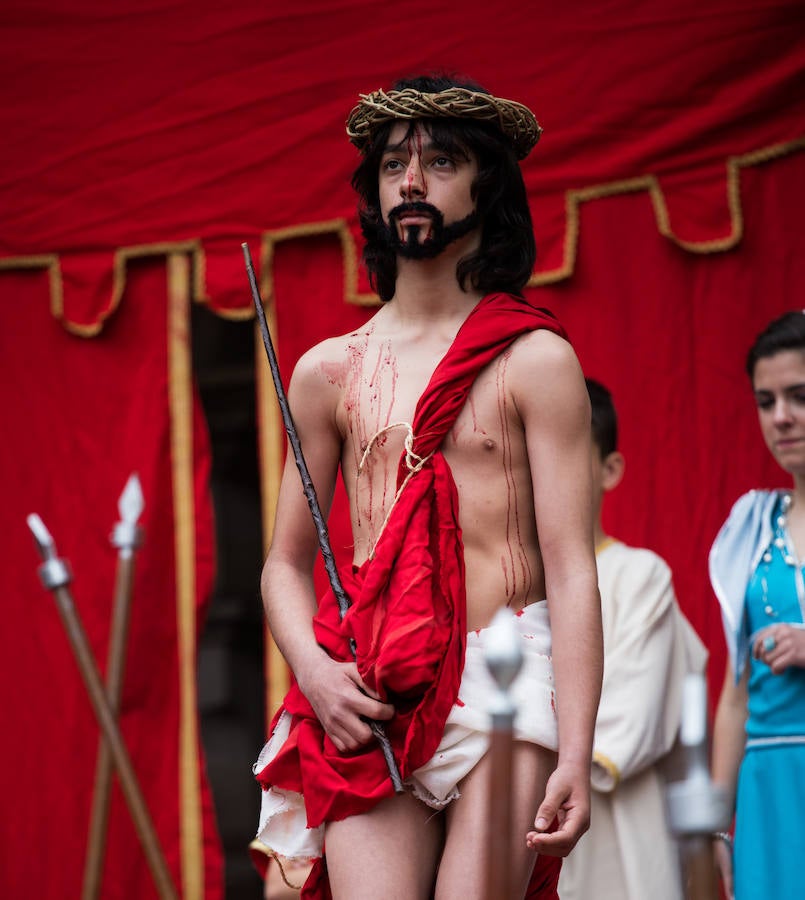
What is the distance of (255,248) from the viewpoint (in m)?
4.30

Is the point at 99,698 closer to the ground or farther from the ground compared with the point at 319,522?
closer to the ground

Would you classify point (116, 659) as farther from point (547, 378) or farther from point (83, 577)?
point (547, 378)

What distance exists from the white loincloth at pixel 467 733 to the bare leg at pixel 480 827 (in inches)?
0.8

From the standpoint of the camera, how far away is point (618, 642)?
341cm

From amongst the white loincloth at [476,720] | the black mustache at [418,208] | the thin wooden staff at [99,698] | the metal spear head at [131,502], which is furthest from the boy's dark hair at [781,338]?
the thin wooden staff at [99,698]

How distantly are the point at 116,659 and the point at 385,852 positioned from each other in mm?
1948

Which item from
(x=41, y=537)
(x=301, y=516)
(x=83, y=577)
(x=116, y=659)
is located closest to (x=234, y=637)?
(x=83, y=577)

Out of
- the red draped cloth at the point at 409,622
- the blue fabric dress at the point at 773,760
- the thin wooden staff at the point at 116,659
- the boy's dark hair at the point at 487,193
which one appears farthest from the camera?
the thin wooden staff at the point at 116,659

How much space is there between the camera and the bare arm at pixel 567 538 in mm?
2023

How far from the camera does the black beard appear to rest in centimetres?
225

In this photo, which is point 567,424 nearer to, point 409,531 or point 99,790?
point 409,531

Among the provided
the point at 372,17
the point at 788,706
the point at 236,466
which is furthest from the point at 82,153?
the point at 788,706

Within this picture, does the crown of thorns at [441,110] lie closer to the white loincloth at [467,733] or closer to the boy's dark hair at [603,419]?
the white loincloth at [467,733]

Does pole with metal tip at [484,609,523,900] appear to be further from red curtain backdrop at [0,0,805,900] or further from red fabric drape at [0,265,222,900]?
red fabric drape at [0,265,222,900]
